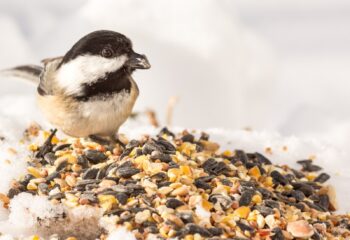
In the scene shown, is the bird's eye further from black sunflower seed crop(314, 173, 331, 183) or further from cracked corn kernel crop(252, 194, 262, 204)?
black sunflower seed crop(314, 173, 331, 183)

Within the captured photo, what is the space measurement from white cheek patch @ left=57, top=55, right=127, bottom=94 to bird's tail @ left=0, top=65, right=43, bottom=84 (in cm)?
50

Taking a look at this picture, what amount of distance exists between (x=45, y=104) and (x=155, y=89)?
5.39ft

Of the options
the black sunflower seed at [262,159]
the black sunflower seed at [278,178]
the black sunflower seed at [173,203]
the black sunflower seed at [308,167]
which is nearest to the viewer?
the black sunflower seed at [173,203]

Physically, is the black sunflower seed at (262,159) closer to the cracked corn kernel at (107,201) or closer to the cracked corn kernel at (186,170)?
the cracked corn kernel at (186,170)

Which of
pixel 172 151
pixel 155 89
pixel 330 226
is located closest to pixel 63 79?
pixel 172 151

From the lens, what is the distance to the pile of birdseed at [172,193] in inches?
81.8

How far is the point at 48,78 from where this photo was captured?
2.53 meters

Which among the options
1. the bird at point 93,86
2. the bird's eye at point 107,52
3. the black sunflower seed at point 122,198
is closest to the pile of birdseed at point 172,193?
the black sunflower seed at point 122,198

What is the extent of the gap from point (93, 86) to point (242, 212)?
0.63 m

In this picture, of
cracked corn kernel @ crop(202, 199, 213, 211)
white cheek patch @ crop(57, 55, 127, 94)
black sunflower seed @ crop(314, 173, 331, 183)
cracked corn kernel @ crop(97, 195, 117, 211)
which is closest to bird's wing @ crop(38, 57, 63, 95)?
white cheek patch @ crop(57, 55, 127, 94)

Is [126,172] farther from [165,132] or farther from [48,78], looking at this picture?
[165,132]

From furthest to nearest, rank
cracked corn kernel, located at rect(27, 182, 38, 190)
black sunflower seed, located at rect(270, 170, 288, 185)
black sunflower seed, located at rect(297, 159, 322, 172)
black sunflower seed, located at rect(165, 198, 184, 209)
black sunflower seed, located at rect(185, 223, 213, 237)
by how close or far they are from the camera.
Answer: black sunflower seed, located at rect(297, 159, 322, 172)
black sunflower seed, located at rect(270, 170, 288, 185)
cracked corn kernel, located at rect(27, 182, 38, 190)
black sunflower seed, located at rect(165, 198, 184, 209)
black sunflower seed, located at rect(185, 223, 213, 237)

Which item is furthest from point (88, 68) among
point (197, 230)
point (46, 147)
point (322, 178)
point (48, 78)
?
point (322, 178)

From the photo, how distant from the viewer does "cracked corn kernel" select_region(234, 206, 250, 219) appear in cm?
214
